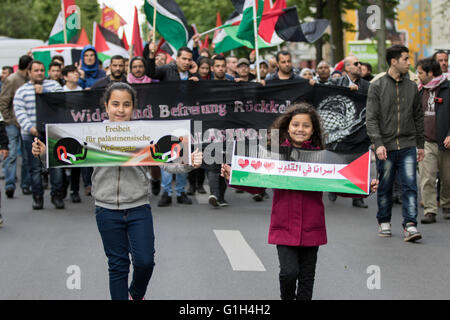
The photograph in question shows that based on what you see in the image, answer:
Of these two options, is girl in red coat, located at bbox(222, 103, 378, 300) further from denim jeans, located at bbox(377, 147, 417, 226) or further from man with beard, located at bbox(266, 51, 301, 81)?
man with beard, located at bbox(266, 51, 301, 81)

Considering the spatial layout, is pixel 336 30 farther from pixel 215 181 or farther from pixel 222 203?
pixel 215 181

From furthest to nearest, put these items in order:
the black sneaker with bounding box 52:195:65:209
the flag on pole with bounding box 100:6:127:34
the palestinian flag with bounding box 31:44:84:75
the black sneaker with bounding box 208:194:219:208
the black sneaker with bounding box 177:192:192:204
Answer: the flag on pole with bounding box 100:6:127:34
the palestinian flag with bounding box 31:44:84:75
the black sneaker with bounding box 177:192:192:204
the black sneaker with bounding box 52:195:65:209
the black sneaker with bounding box 208:194:219:208

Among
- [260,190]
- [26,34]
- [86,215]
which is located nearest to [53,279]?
[260,190]

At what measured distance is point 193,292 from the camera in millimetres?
6586

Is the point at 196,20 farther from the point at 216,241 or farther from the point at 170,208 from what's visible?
the point at 216,241

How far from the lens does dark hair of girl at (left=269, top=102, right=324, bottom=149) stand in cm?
559

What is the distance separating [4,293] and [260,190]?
242 cm

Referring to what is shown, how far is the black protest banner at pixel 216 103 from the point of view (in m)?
12.1

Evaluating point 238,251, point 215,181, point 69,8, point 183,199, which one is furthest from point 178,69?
point 69,8

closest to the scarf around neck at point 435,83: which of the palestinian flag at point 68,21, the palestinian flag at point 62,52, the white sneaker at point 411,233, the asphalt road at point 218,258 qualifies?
the asphalt road at point 218,258

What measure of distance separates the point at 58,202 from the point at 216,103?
2763mm

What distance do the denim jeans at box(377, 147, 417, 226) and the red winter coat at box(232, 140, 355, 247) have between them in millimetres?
3923

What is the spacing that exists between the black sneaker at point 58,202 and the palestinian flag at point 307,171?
6.65 metres

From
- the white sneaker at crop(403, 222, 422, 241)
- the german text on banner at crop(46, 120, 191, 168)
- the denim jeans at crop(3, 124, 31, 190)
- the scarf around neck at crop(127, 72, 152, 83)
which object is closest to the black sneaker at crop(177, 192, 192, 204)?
the scarf around neck at crop(127, 72, 152, 83)
